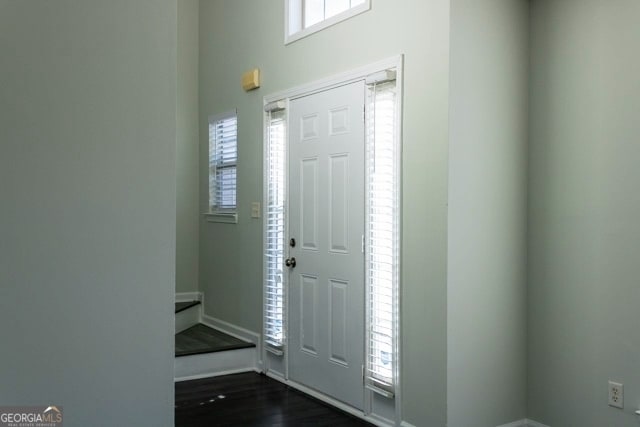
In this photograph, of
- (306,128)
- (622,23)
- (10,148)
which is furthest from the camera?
(306,128)

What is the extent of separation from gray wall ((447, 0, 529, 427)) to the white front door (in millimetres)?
721

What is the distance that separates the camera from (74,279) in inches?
98.8

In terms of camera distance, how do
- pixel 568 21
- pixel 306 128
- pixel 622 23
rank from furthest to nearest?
pixel 306 128
pixel 568 21
pixel 622 23

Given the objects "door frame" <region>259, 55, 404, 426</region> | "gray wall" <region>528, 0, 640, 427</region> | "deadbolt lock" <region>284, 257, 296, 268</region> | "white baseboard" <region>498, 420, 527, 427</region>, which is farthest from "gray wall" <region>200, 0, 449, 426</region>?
"gray wall" <region>528, 0, 640, 427</region>

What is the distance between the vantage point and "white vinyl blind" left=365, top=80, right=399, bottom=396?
3.58 meters

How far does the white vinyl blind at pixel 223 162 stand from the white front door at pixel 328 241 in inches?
38.5

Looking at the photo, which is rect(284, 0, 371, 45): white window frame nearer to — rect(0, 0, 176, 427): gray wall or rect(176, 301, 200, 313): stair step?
rect(0, 0, 176, 427): gray wall

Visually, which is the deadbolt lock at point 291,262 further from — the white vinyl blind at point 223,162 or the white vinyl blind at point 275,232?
the white vinyl blind at point 223,162

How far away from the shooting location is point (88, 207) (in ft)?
8.34

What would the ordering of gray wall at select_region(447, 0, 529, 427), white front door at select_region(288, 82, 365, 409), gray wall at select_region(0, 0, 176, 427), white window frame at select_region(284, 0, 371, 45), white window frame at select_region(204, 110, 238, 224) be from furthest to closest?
white window frame at select_region(204, 110, 238, 224) < white window frame at select_region(284, 0, 371, 45) < white front door at select_region(288, 82, 365, 409) < gray wall at select_region(447, 0, 529, 427) < gray wall at select_region(0, 0, 176, 427)

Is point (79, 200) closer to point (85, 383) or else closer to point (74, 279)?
point (74, 279)

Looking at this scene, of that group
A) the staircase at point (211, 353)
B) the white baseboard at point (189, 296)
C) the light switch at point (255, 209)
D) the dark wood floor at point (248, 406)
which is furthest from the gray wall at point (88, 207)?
the white baseboard at point (189, 296)

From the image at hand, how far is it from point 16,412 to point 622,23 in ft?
10.9

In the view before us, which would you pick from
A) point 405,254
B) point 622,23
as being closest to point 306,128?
point 405,254
